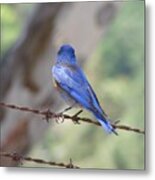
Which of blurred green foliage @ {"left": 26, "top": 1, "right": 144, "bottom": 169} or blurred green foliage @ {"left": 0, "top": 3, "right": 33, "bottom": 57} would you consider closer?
blurred green foliage @ {"left": 26, "top": 1, "right": 144, "bottom": 169}

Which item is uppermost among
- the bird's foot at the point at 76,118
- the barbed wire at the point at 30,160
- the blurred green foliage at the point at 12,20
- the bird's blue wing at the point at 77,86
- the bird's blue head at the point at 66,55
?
the blurred green foliage at the point at 12,20

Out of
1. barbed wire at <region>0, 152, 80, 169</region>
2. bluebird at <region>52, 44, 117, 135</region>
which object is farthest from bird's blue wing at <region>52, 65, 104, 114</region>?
barbed wire at <region>0, 152, 80, 169</region>

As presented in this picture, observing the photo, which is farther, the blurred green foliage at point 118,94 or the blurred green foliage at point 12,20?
the blurred green foliage at point 12,20

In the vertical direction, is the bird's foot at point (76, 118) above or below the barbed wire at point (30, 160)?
above

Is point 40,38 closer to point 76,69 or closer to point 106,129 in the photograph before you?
point 76,69

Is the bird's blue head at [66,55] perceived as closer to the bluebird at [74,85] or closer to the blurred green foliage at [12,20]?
the bluebird at [74,85]

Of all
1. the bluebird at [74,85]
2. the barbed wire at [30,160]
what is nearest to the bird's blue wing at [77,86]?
the bluebird at [74,85]

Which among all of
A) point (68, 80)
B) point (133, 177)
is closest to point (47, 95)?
point (68, 80)

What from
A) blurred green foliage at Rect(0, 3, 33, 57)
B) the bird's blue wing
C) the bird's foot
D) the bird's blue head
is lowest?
the bird's foot

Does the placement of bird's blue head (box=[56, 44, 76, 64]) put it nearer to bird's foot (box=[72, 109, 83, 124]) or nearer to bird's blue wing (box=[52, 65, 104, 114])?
bird's blue wing (box=[52, 65, 104, 114])
